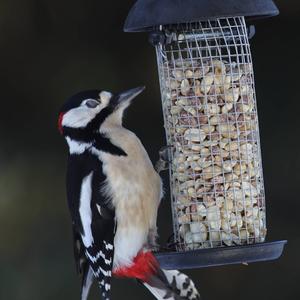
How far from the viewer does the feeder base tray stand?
436cm

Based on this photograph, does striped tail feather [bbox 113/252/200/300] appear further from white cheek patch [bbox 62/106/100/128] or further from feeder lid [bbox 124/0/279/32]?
feeder lid [bbox 124/0/279/32]

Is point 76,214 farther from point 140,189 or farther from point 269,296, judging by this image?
point 269,296

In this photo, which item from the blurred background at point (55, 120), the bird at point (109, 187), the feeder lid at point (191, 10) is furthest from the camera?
the blurred background at point (55, 120)

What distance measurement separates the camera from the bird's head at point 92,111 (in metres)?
4.89

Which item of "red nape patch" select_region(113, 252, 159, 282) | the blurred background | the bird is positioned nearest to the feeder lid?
the bird

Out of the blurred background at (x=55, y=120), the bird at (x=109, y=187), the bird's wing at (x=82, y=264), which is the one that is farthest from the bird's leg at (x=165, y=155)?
the blurred background at (x=55, y=120)

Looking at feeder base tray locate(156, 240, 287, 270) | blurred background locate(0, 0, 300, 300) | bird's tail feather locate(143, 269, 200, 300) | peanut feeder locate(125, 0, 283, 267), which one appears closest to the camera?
feeder base tray locate(156, 240, 287, 270)

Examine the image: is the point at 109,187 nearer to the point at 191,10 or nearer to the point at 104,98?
the point at 104,98

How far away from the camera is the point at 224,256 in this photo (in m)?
4.36

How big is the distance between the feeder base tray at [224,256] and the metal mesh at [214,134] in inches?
6.4

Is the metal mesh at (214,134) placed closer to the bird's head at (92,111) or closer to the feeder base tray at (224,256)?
the feeder base tray at (224,256)

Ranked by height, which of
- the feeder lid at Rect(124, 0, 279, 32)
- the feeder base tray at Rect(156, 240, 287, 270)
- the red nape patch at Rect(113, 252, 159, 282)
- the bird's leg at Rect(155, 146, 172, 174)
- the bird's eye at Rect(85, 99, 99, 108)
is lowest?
the red nape patch at Rect(113, 252, 159, 282)

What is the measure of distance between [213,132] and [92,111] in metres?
0.60

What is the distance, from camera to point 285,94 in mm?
6859
